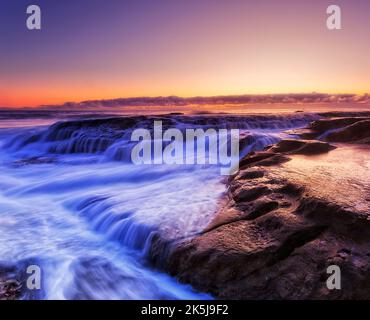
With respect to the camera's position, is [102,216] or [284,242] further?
[102,216]

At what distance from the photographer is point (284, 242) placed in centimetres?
404

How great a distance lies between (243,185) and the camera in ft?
19.0

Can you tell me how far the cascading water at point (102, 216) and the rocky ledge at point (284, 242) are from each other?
0.84 feet

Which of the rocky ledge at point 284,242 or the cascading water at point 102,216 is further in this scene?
the cascading water at point 102,216

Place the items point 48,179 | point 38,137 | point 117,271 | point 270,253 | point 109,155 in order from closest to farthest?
point 270,253 → point 117,271 → point 48,179 → point 109,155 → point 38,137

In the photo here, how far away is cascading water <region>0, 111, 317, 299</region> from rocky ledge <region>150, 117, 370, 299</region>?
255 millimetres

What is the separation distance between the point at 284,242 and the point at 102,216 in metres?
3.59

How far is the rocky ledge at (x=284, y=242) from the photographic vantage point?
3633 mm

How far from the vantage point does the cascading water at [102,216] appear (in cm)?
464

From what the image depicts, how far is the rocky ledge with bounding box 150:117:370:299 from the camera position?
363 centimetres

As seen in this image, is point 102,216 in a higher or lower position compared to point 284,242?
lower

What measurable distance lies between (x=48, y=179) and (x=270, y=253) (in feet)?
26.8
